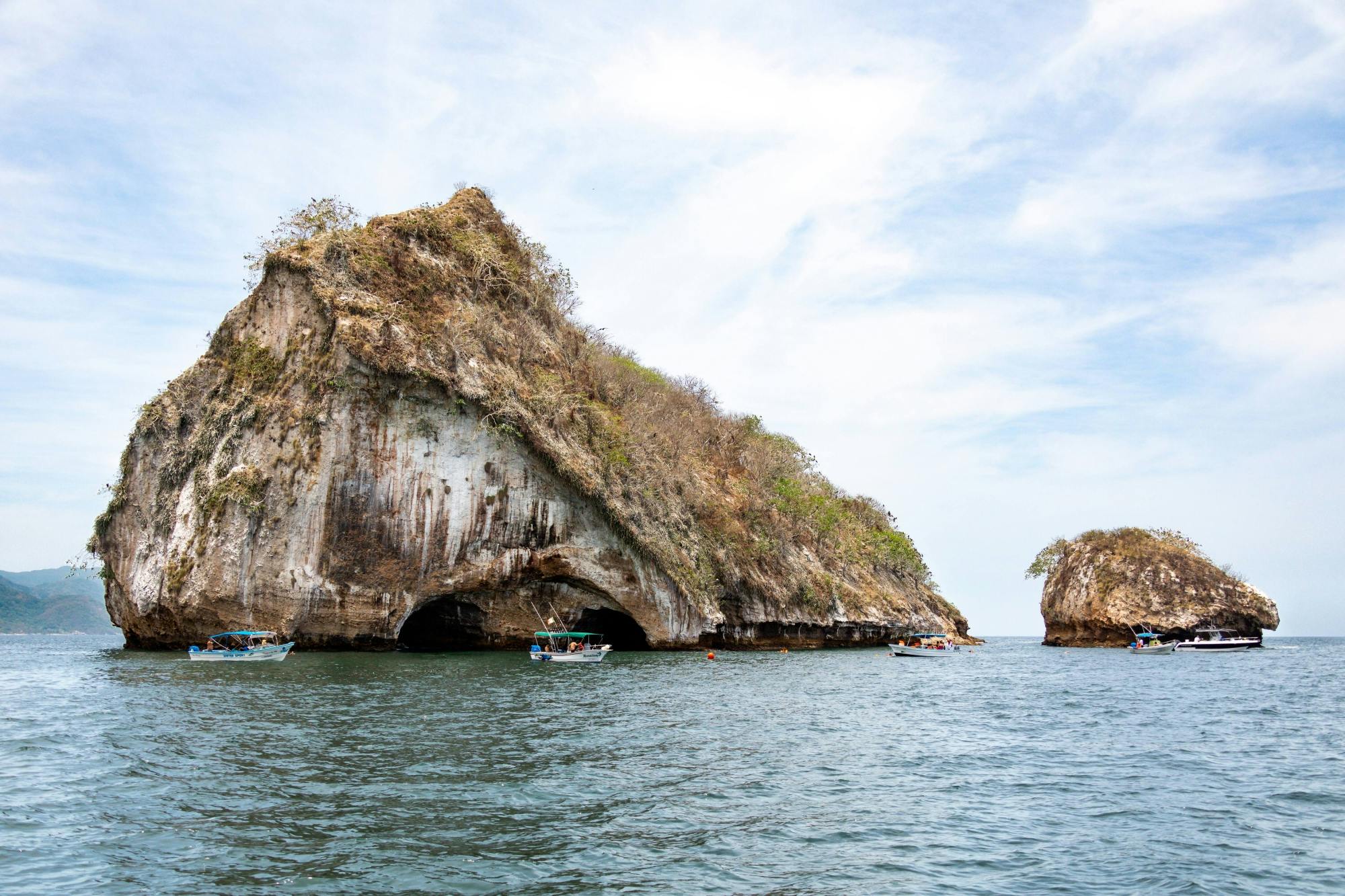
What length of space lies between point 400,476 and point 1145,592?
196 ft

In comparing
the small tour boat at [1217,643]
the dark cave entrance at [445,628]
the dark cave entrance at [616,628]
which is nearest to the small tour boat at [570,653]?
the dark cave entrance at [445,628]

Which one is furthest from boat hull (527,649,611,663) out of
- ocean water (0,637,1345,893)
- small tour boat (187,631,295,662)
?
small tour boat (187,631,295,662)

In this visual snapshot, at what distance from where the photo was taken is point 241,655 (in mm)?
35688

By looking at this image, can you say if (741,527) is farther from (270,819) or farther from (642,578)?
(270,819)

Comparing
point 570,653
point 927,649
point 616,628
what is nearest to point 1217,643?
point 927,649

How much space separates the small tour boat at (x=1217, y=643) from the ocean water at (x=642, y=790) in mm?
38070

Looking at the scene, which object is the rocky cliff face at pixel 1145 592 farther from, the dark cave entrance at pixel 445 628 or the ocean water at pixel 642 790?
the dark cave entrance at pixel 445 628

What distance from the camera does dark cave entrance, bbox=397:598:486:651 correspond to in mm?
45406

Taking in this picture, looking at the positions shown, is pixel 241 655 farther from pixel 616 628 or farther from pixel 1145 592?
pixel 1145 592

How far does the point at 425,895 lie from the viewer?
31.9 feet

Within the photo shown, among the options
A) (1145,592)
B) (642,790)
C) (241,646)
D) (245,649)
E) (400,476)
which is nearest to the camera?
(642,790)

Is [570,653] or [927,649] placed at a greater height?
[570,653]

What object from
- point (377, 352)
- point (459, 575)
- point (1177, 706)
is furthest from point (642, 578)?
point (1177, 706)

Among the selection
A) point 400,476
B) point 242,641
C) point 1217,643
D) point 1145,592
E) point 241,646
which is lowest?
point 241,646
